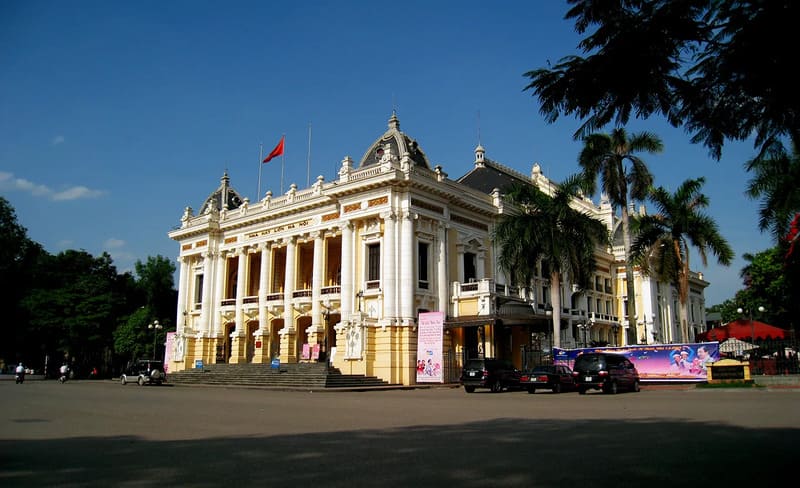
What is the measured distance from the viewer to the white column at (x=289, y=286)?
4322cm

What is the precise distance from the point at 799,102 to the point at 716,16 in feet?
3.58

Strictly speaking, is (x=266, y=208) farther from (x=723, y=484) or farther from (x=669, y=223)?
(x=723, y=484)

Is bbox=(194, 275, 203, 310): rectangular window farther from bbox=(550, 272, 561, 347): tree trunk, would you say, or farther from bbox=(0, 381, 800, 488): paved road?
bbox=(0, 381, 800, 488): paved road

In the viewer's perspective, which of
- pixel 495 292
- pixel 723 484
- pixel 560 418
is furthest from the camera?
pixel 495 292

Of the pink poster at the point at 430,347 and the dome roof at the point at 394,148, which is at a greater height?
the dome roof at the point at 394,148

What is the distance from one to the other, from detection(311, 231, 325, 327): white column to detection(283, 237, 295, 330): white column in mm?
1670

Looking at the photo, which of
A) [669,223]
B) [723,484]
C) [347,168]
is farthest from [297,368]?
[723,484]

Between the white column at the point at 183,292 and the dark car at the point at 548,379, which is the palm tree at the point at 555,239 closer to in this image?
the dark car at the point at 548,379

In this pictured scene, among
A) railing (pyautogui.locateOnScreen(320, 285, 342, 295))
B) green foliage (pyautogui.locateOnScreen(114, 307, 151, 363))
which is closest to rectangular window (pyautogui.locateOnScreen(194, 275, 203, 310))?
green foliage (pyautogui.locateOnScreen(114, 307, 151, 363))

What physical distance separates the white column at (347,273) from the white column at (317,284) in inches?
134

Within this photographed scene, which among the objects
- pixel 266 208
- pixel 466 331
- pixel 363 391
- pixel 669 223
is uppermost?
pixel 266 208

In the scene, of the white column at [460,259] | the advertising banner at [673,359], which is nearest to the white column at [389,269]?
the white column at [460,259]

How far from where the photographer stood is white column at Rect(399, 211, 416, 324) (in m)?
36.7

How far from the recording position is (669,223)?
1419 inches
